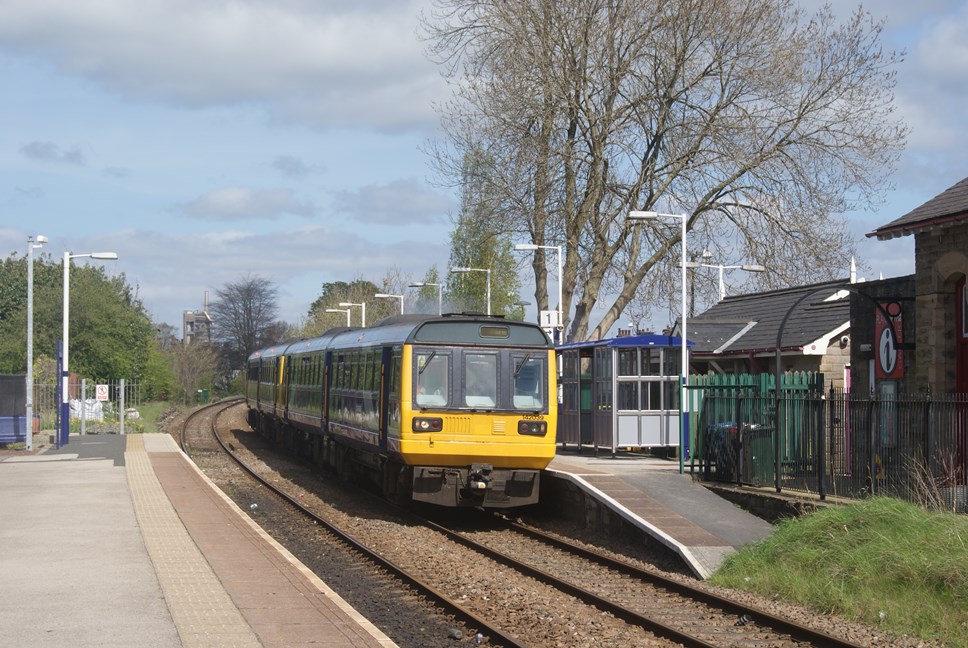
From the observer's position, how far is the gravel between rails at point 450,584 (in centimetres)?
1055

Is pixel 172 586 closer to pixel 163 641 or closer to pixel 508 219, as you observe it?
pixel 163 641

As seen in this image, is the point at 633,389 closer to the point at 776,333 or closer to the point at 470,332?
the point at 470,332

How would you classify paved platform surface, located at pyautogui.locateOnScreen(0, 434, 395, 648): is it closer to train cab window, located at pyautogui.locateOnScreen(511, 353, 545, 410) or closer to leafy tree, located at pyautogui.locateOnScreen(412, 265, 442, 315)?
train cab window, located at pyautogui.locateOnScreen(511, 353, 545, 410)

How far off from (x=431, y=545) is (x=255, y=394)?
94.0 ft

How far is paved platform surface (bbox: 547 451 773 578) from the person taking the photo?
14352mm

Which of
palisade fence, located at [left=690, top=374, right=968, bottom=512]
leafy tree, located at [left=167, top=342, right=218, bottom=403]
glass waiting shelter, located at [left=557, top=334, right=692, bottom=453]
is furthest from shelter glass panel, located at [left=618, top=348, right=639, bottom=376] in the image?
leafy tree, located at [left=167, top=342, right=218, bottom=403]

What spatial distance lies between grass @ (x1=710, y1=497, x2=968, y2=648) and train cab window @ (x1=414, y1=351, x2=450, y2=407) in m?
5.50

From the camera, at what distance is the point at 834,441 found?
1677 centimetres

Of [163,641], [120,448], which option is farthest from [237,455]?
[163,641]

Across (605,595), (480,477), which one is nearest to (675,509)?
(480,477)

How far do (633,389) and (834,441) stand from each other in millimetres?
6653

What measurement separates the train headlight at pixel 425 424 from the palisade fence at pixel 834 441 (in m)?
4.47

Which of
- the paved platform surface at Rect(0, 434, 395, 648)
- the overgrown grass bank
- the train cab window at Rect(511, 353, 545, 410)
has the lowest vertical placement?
the paved platform surface at Rect(0, 434, 395, 648)

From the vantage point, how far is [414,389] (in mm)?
17562
